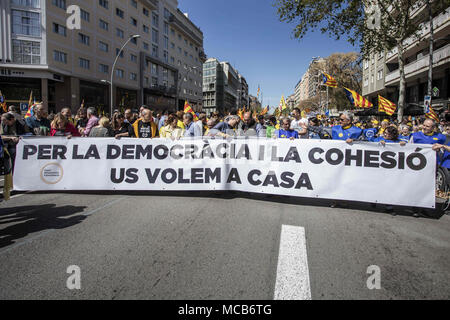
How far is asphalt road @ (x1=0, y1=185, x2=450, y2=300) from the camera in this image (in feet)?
8.53

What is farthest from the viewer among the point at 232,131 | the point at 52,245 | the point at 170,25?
the point at 170,25

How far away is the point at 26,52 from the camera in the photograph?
92.0 feet

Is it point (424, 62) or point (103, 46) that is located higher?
point (103, 46)

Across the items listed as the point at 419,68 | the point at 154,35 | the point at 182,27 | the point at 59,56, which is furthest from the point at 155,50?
the point at 419,68

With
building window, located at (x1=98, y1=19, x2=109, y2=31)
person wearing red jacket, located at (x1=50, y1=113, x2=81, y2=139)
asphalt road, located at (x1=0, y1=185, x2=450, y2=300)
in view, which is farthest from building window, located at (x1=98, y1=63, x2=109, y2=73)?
asphalt road, located at (x1=0, y1=185, x2=450, y2=300)

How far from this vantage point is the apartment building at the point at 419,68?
23.0 m

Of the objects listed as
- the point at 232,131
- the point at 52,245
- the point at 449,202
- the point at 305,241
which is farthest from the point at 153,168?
the point at 449,202

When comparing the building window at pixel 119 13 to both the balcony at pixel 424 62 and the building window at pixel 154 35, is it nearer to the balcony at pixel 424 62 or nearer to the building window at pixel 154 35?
the building window at pixel 154 35

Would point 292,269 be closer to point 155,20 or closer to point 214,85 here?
point 155,20

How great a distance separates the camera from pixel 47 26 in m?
28.5

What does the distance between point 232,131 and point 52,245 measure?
4.47 m

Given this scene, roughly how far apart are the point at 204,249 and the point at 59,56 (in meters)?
34.7

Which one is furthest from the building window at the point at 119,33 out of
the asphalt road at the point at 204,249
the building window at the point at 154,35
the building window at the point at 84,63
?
the asphalt road at the point at 204,249
